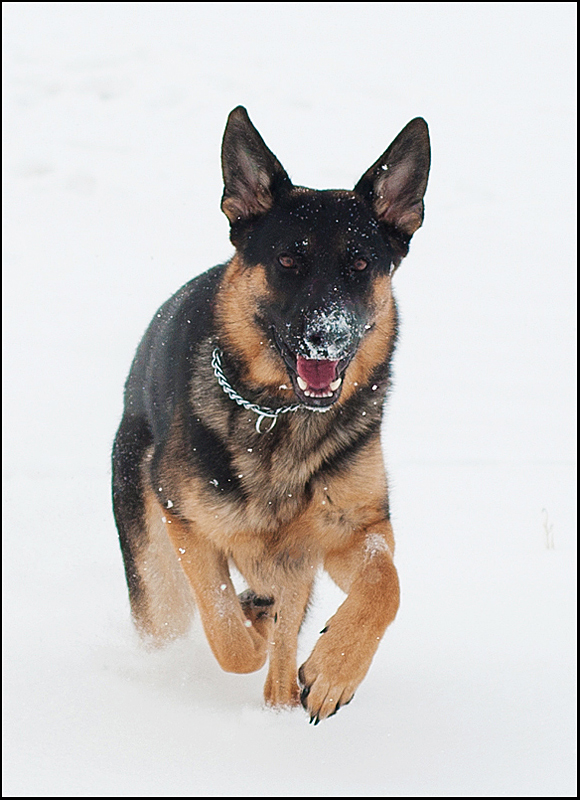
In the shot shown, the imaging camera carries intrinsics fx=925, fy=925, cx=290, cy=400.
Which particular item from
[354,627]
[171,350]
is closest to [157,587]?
[171,350]

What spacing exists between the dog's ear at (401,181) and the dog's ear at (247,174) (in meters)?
0.32

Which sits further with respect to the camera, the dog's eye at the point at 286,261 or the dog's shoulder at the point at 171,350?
the dog's shoulder at the point at 171,350

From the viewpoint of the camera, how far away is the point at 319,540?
333 centimetres

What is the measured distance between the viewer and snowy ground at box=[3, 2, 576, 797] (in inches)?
119

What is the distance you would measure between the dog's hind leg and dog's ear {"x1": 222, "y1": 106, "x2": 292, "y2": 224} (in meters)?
1.14

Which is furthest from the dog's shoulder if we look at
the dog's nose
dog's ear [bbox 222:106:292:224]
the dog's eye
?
the dog's nose

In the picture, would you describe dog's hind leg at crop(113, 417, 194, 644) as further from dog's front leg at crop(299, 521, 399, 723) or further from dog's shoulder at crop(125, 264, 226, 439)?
dog's front leg at crop(299, 521, 399, 723)

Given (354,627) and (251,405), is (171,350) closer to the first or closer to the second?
(251,405)

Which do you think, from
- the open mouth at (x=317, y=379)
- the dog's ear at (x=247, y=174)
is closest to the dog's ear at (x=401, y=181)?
the dog's ear at (x=247, y=174)

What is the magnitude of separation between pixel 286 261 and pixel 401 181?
58 centimetres

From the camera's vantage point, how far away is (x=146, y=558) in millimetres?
4078

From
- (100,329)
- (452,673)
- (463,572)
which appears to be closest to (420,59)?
(100,329)

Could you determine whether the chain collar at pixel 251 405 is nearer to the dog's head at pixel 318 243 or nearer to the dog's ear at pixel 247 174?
the dog's head at pixel 318 243

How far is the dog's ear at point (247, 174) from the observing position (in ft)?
10.9
